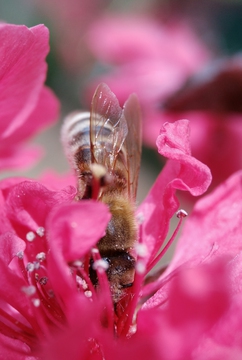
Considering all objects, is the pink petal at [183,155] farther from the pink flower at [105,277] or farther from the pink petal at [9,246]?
the pink petal at [9,246]

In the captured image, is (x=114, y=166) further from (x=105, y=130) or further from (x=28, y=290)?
(x=28, y=290)

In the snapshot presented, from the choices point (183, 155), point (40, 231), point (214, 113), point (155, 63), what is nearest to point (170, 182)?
point (183, 155)

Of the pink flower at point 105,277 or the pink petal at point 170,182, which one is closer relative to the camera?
the pink flower at point 105,277

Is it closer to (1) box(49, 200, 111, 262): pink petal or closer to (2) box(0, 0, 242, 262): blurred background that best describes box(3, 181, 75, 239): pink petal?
(1) box(49, 200, 111, 262): pink petal

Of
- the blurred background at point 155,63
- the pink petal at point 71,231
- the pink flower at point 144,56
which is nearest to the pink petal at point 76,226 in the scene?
the pink petal at point 71,231

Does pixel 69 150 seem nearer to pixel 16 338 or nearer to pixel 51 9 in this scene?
pixel 16 338

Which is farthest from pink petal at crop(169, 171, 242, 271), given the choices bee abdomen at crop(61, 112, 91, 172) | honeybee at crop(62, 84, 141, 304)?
bee abdomen at crop(61, 112, 91, 172)
